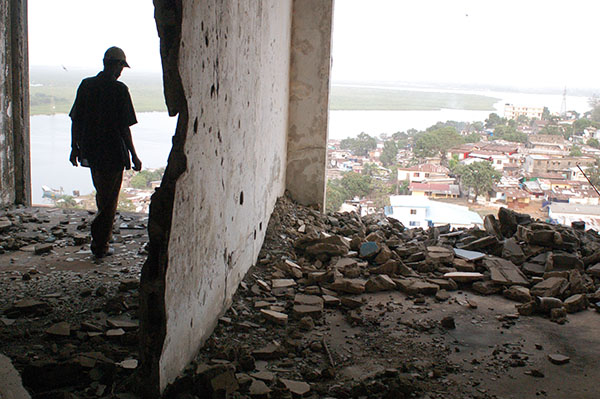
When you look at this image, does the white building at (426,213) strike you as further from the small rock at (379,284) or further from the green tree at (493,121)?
the green tree at (493,121)

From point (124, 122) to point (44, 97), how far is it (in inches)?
280

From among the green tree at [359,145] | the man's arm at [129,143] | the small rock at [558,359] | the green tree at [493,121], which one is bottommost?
the small rock at [558,359]

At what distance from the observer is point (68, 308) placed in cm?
348

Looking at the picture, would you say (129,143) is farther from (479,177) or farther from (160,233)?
(479,177)

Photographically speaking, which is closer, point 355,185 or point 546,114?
point 355,185

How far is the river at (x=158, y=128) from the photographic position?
9.30 m

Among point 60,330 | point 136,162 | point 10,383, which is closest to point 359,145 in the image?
point 136,162

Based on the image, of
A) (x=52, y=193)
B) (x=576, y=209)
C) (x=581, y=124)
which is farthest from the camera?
(x=581, y=124)

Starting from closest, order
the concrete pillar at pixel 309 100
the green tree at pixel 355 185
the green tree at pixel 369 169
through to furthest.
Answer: the concrete pillar at pixel 309 100
the green tree at pixel 355 185
the green tree at pixel 369 169

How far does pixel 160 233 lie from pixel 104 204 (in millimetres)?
2513

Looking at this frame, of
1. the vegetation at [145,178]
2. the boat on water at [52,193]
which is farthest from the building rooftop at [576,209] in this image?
the boat on water at [52,193]

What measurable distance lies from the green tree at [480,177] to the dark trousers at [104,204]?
5.38 m

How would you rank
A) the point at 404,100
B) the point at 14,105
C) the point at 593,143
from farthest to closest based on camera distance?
the point at 404,100 → the point at 593,143 → the point at 14,105

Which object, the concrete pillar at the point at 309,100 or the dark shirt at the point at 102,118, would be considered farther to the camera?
the concrete pillar at the point at 309,100
